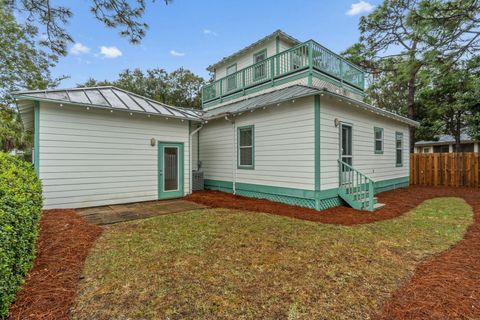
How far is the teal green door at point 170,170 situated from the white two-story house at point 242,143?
0.12ft

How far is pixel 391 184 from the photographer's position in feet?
35.2

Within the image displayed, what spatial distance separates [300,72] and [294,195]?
15.0ft

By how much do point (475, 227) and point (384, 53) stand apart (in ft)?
38.4

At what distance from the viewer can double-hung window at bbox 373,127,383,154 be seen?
9598 millimetres

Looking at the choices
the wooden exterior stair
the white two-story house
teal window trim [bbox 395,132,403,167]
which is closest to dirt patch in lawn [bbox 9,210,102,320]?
the white two-story house

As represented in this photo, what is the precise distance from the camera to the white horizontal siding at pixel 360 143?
6809 millimetres

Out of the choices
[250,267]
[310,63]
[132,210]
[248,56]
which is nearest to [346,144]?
[310,63]

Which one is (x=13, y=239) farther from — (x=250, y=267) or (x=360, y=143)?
(x=360, y=143)

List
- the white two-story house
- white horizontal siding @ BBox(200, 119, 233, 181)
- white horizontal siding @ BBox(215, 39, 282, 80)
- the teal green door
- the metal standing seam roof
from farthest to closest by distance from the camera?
1. white horizontal siding @ BBox(215, 39, 282, 80)
2. white horizontal siding @ BBox(200, 119, 233, 181)
3. the teal green door
4. the white two-story house
5. the metal standing seam roof

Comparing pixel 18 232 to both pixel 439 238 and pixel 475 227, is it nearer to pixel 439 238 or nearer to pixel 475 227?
pixel 439 238

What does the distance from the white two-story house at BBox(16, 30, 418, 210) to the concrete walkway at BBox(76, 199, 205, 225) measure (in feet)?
1.54

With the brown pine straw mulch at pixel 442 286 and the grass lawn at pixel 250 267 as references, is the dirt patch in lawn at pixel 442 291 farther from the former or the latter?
the grass lawn at pixel 250 267

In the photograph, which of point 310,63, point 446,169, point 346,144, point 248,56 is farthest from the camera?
point 248,56

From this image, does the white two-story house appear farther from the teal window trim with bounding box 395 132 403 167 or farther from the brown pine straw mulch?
the brown pine straw mulch
